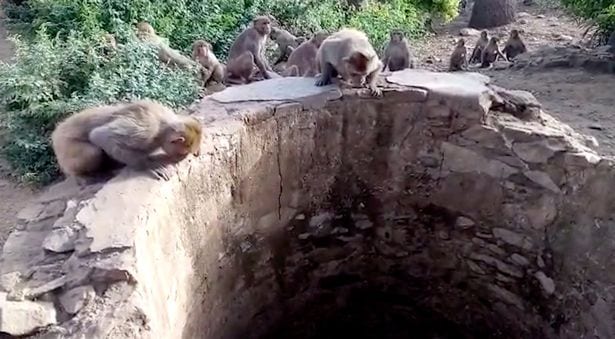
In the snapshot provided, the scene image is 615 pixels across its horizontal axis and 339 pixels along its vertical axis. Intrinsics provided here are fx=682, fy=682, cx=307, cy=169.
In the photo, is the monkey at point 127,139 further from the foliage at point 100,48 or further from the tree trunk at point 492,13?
the tree trunk at point 492,13

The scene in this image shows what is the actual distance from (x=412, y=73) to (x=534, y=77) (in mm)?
4005

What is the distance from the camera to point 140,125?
3672mm

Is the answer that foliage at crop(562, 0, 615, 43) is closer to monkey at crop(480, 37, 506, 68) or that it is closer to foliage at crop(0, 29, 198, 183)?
monkey at crop(480, 37, 506, 68)

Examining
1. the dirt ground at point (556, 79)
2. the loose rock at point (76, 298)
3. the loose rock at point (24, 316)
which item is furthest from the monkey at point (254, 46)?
the loose rock at point (24, 316)

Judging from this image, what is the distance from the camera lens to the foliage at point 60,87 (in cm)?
601

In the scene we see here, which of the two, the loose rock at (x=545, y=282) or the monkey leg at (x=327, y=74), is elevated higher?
the monkey leg at (x=327, y=74)

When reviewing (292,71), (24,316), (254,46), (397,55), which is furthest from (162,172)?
(397,55)

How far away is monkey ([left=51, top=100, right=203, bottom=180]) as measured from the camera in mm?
3641

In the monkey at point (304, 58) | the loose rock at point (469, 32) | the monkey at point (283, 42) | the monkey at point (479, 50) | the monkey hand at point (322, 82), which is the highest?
the monkey hand at point (322, 82)

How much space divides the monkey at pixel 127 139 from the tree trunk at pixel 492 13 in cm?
1006

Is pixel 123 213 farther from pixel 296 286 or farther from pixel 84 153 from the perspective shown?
pixel 296 286

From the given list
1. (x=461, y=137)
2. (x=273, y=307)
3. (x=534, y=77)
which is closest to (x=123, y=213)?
(x=273, y=307)

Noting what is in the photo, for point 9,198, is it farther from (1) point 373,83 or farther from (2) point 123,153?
(1) point 373,83

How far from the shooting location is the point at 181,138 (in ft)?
12.0
